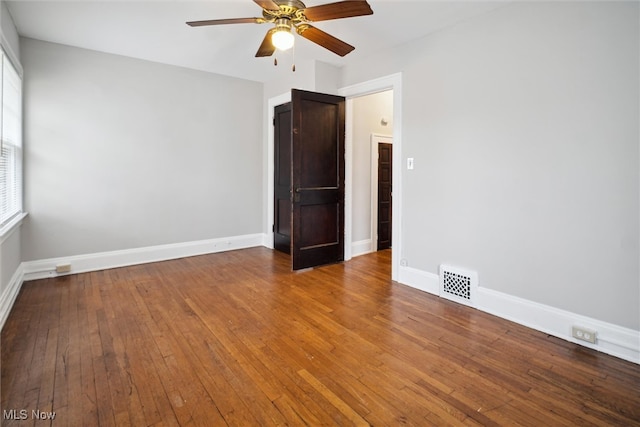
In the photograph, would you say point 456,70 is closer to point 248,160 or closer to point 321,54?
point 321,54

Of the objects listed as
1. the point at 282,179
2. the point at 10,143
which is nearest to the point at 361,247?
the point at 282,179

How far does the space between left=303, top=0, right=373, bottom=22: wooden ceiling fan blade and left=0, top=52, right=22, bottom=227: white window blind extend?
265cm

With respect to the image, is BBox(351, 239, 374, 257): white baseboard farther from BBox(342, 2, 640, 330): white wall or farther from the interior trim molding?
the interior trim molding

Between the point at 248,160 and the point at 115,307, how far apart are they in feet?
9.99

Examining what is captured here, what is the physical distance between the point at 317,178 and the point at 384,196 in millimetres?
1609

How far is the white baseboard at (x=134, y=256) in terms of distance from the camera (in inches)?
149

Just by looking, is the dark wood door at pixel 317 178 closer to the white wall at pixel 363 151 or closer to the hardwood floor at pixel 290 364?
the white wall at pixel 363 151

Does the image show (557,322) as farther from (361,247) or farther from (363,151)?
(363,151)

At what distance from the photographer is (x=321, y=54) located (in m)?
4.00

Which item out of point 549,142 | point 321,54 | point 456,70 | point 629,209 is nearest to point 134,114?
point 321,54

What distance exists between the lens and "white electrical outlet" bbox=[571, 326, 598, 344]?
2340mm

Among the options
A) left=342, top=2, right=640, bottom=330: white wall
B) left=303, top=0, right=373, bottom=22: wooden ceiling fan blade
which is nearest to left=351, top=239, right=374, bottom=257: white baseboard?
left=342, top=2, right=640, bottom=330: white wall

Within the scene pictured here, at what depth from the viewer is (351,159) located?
4637mm

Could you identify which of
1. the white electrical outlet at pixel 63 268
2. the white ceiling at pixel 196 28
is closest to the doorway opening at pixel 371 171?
the white ceiling at pixel 196 28
